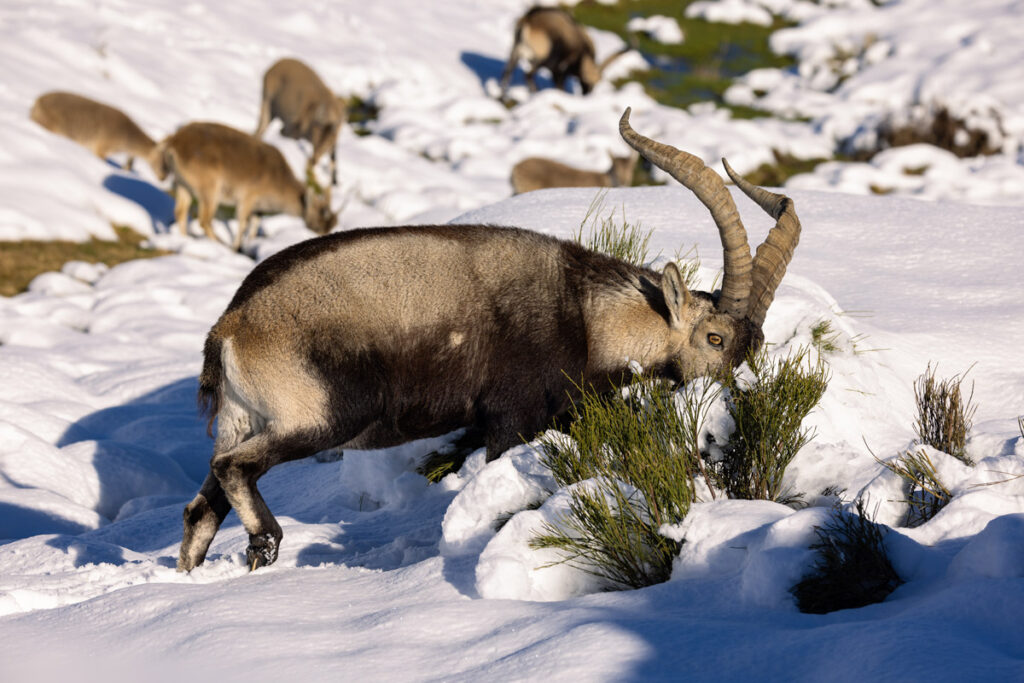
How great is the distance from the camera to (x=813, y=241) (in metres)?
8.02

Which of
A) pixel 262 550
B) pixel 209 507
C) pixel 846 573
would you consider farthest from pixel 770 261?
pixel 209 507

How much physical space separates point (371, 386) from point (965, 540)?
2.68 m

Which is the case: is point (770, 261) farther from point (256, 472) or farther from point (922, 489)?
point (256, 472)

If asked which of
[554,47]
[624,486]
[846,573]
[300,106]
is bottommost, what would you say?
[624,486]

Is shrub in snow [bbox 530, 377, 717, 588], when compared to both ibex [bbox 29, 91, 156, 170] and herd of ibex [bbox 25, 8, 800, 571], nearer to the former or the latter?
herd of ibex [bbox 25, 8, 800, 571]

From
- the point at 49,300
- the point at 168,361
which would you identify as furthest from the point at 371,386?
the point at 49,300

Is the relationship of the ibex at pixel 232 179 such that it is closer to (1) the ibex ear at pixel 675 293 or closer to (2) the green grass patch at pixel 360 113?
(2) the green grass patch at pixel 360 113

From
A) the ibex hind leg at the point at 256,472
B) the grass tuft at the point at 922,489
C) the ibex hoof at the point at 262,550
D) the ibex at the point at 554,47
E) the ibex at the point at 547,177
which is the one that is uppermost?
the ibex at the point at 554,47

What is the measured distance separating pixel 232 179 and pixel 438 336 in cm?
1108

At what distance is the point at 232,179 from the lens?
1505 centimetres

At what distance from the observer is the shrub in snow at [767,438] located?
14.5ft

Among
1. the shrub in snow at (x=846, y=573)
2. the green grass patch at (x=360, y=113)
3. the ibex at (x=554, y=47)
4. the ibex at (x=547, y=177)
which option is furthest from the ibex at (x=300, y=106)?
the shrub in snow at (x=846, y=573)

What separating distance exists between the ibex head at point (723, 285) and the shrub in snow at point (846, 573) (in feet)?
6.69

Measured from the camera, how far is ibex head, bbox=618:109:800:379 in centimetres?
527
